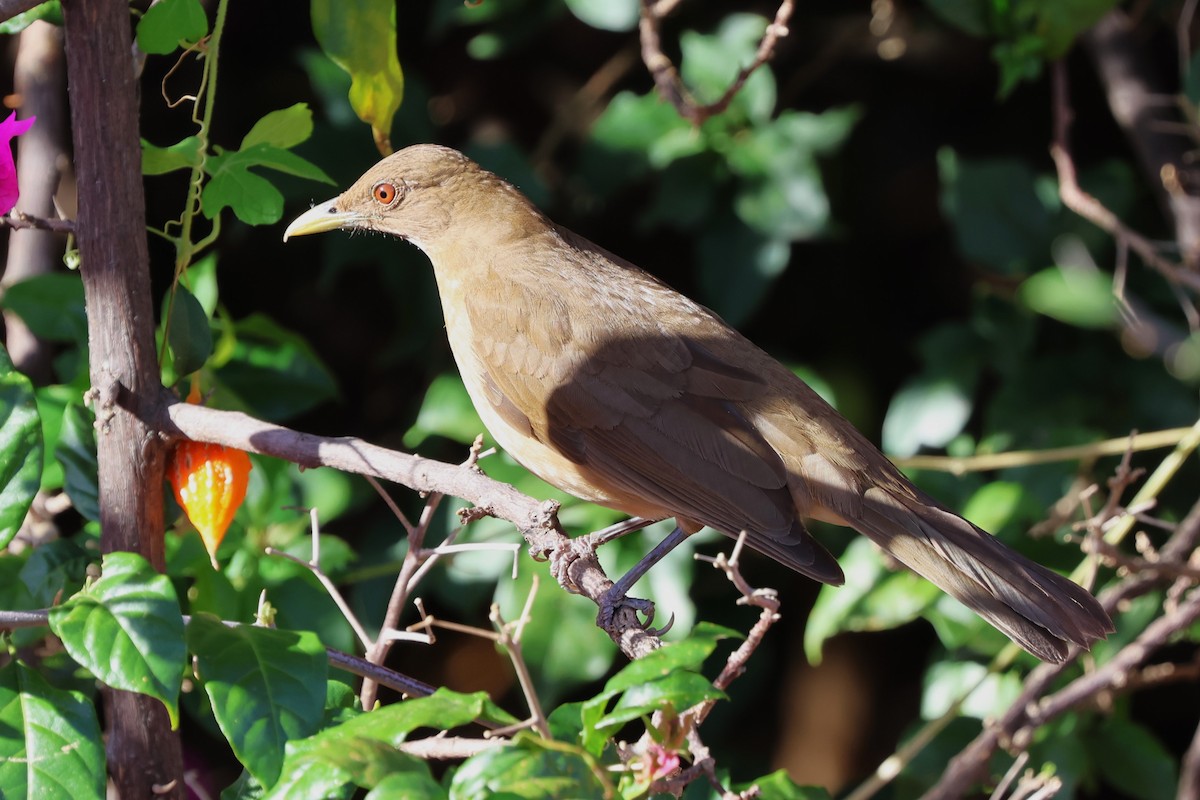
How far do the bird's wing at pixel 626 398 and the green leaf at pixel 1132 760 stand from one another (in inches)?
45.4

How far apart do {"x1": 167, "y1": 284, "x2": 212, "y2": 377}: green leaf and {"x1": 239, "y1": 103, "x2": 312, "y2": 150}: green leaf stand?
0.28 m

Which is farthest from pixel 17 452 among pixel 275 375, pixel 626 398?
pixel 626 398

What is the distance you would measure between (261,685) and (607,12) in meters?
2.27

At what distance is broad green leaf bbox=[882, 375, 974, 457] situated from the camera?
357 cm

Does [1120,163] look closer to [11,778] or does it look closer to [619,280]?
[619,280]

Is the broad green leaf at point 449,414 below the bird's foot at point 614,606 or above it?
below

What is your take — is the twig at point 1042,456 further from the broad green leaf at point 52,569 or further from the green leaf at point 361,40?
the broad green leaf at point 52,569

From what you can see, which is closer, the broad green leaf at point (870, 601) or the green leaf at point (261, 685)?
the green leaf at point (261, 685)

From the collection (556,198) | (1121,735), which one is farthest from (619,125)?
(1121,735)

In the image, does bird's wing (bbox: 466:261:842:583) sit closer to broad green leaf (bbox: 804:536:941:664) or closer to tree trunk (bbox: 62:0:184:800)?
broad green leaf (bbox: 804:536:941:664)

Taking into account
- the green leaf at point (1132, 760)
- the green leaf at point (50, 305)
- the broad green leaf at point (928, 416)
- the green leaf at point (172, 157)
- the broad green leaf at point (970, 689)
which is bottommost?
the green leaf at point (1132, 760)

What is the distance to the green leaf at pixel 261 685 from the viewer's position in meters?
1.60

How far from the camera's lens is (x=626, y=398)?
9.77 feet

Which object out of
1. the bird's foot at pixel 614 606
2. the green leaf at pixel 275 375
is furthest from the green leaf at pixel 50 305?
the bird's foot at pixel 614 606
